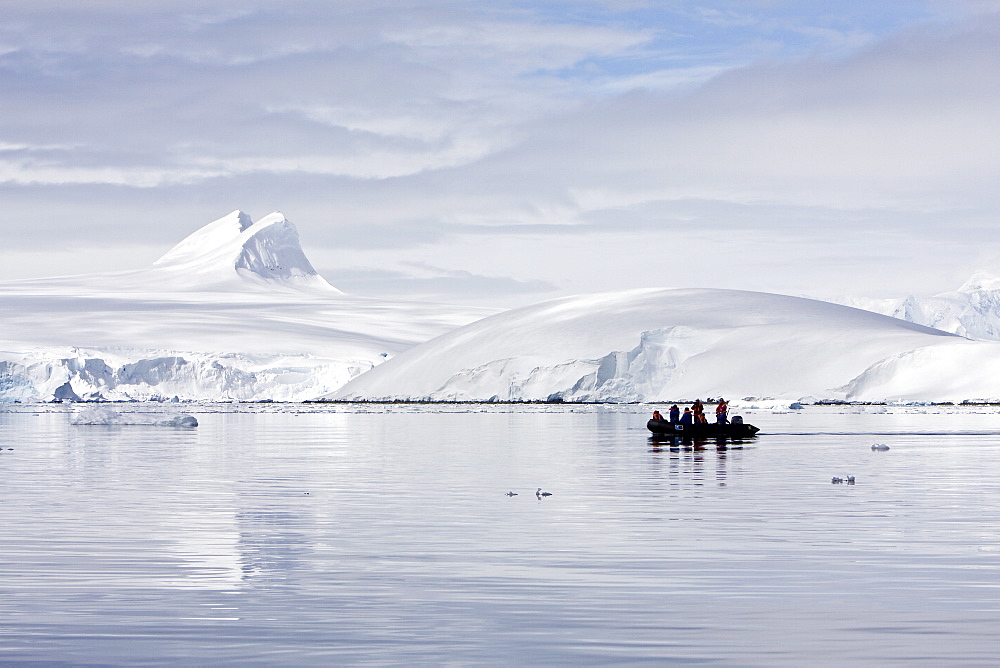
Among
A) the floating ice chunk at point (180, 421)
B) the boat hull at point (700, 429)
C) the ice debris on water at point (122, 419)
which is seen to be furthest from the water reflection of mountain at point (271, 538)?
the ice debris on water at point (122, 419)

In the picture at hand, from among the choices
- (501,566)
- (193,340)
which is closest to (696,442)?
(501,566)

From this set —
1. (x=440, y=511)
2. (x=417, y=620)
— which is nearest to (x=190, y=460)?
(x=440, y=511)

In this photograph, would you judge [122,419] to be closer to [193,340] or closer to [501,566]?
[501,566]

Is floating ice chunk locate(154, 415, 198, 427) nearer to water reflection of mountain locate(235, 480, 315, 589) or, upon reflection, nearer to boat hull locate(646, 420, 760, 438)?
boat hull locate(646, 420, 760, 438)

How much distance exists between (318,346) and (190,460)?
12653 cm

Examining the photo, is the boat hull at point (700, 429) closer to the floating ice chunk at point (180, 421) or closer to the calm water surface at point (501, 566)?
the calm water surface at point (501, 566)

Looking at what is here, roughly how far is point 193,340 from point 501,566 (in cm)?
14302

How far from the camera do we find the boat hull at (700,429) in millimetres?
36597

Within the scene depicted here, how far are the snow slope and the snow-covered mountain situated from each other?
17.0m

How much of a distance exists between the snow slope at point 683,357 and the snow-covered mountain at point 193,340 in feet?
55.6

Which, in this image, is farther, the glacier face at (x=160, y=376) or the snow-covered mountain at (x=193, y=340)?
the snow-covered mountain at (x=193, y=340)

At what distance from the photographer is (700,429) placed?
3847cm

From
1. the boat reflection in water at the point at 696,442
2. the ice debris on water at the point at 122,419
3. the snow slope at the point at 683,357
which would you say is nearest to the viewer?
the boat reflection in water at the point at 696,442

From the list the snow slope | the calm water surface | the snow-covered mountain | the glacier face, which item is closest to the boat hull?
the calm water surface
